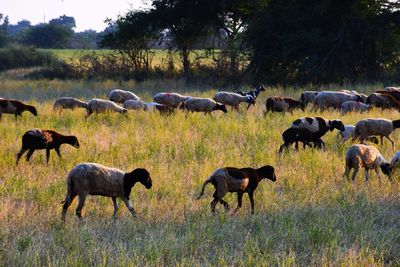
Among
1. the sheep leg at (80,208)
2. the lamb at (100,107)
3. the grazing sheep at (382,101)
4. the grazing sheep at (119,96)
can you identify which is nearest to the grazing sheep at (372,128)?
the grazing sheep at (382,101)

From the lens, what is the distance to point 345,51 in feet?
93.8

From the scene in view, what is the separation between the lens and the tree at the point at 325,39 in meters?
28.2

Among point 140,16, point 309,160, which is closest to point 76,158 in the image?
point 309,160

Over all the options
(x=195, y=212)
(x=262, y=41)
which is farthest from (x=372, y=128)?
(x=262, y=41)

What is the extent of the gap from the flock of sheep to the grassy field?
0.30 meters

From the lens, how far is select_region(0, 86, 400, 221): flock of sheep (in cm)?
694

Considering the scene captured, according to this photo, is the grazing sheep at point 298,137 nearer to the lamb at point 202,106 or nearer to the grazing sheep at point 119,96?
the lamb at point 202,106

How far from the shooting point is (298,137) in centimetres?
1142

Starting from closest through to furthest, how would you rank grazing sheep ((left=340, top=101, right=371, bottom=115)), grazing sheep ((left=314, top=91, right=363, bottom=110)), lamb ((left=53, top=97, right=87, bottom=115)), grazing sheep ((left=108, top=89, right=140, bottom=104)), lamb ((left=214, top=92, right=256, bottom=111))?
grazing sheep ((left=340, top=101, right=371, bottom=115)) < lamb ((left=53, top=97, right=87, bottom=115)) < grazing sheep ((left=314, top=91, right=363, bottom=110)) < lamb ((left=214, top=92, right=256, bottom=111)) < grazing sheep ((left=108, top=89, right=140, bottom=104))

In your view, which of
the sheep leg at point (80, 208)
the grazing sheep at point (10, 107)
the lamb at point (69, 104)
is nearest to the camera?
the sheep leg at point (80, 208)

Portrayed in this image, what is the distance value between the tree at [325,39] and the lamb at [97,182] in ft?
75.9

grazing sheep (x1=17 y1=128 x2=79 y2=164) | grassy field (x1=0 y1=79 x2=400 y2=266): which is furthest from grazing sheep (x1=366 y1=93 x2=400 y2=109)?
grazing sheep (x1=17 y1=128 x2=79 y2=164)

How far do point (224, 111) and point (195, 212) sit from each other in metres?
10.6

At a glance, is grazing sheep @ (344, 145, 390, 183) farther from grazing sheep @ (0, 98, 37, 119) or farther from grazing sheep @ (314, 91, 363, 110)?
grazing sheep @ (0, 98, 37, 119)
